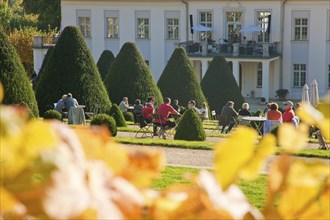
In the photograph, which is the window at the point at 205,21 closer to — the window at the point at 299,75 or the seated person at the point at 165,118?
the window at the point at 299,75

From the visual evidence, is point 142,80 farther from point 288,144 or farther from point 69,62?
point 288,144

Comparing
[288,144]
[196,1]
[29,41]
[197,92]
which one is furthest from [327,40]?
[288,144]

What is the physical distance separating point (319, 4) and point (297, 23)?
1158 mm

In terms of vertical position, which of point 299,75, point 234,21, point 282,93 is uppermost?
point 234,21

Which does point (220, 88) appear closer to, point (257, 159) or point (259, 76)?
point (259, 76)

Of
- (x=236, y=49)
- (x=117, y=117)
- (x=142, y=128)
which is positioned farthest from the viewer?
(x=236, y=49)

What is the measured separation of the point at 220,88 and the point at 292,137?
77.4 ft

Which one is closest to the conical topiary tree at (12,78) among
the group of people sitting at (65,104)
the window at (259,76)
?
the group of people sitting at (65,104)

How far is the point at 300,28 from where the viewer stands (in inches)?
1225

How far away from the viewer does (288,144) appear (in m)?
0.54

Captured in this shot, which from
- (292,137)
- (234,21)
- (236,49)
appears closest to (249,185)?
(292,137)

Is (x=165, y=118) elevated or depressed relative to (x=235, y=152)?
depressed

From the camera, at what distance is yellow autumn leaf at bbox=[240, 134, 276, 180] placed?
20.2 inches

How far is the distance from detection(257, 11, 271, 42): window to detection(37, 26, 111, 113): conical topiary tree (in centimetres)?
1388
